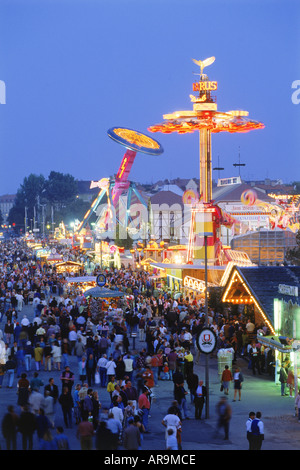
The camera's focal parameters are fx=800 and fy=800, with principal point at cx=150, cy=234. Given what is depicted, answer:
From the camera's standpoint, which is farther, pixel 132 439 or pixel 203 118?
pixel 203 118

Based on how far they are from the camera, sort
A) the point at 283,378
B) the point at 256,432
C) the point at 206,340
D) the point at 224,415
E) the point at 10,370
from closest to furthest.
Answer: the point at 256,432 < the point at 224,415 < the point at 206,340 < the point at 283,378 < the point at 10,370

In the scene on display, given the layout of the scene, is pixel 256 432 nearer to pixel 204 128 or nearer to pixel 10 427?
pixel 10 427

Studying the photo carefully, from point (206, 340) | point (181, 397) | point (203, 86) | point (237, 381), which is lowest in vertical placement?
point (181, 397)

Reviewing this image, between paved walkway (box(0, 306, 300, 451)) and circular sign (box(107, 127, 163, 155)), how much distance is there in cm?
4669

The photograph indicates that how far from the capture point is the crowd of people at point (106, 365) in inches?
521

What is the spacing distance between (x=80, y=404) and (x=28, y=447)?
227cm

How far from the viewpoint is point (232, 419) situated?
16906 millimetres

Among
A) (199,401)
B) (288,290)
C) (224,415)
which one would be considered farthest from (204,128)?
(224,415)

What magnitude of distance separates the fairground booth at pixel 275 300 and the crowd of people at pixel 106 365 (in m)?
0.71

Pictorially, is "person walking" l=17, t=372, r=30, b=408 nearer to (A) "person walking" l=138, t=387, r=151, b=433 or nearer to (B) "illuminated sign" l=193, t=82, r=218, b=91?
(A) "person walking" l=138, t=387, r=151, b=433

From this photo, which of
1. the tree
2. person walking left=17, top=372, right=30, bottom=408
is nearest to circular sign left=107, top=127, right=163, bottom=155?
person walking left=17, top=372, right=30, bottom=408

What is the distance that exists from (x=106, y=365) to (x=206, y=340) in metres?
3.16
